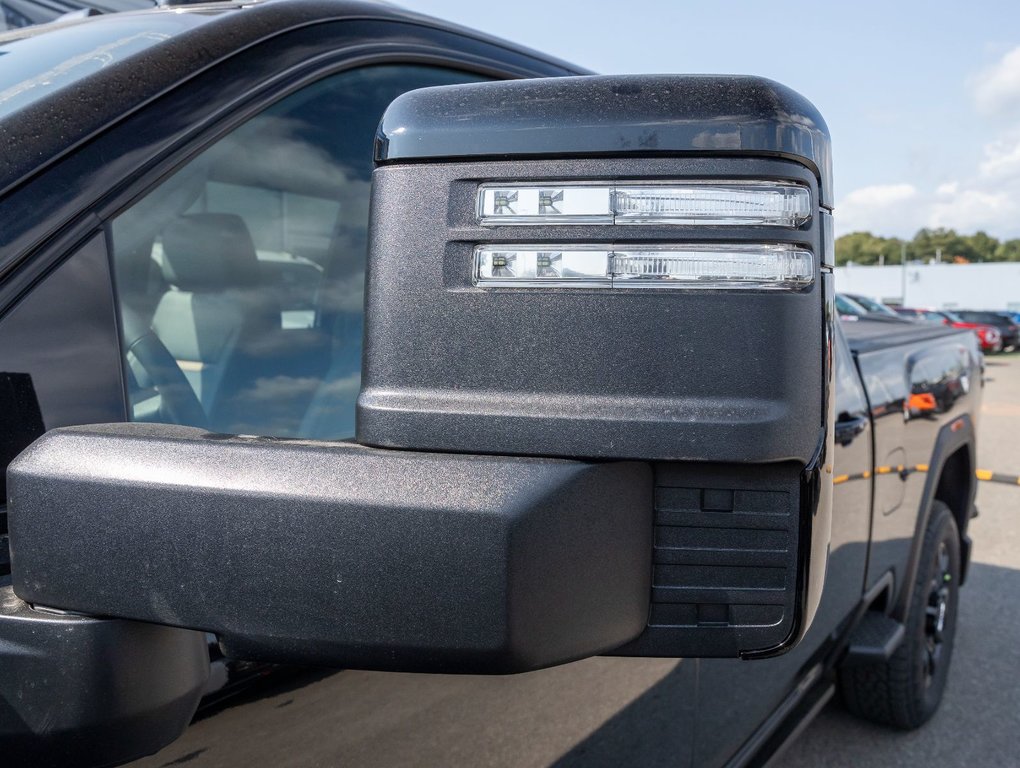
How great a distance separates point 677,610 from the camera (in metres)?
0.88

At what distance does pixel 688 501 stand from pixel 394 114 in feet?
1.49

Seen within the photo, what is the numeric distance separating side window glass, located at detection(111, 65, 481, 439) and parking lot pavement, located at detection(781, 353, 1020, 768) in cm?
263

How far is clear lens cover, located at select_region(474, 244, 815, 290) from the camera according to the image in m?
0.80

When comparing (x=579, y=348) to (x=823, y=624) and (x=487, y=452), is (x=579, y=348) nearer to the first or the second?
(x=487, y=452)

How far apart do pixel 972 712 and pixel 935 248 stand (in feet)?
358

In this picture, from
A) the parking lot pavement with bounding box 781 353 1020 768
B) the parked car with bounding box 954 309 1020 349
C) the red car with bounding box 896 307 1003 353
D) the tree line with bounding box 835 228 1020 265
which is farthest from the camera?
the tree line with bounding box 835 228 1020 265

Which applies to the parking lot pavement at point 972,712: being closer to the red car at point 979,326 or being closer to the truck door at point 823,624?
the truck door at point 823,624

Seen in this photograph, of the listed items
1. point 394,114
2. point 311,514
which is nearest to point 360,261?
point 394,114

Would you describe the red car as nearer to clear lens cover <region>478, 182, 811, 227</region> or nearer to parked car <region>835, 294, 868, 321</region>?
parked car <region>835, 294, 868, 321</region>

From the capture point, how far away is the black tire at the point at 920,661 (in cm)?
322

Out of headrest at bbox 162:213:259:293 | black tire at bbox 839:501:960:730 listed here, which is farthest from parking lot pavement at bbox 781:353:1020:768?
headrest at bbox 162:213:259:293

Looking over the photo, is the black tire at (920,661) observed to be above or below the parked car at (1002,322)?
above

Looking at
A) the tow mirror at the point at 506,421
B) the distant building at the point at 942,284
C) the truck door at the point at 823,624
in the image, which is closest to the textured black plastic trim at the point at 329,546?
the tow mirror at the point at 506,421

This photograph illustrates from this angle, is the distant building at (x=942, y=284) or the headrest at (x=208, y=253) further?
the distant building at (x=942, y=284)
